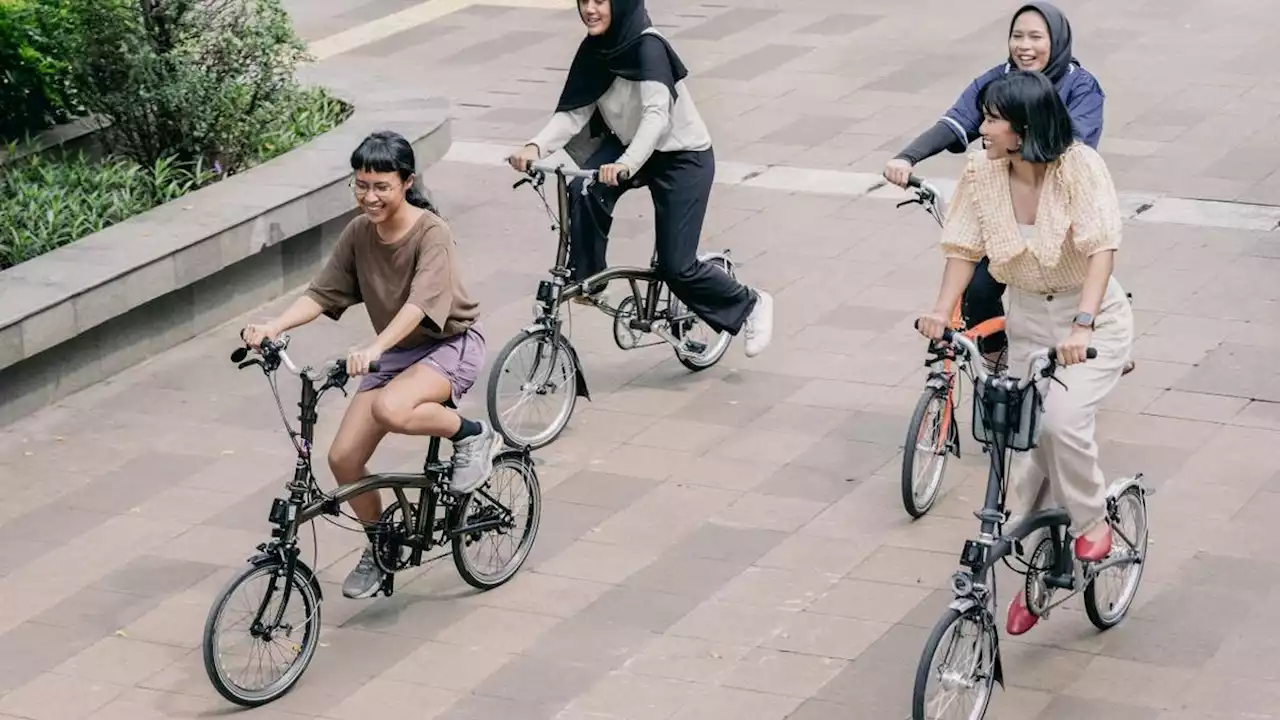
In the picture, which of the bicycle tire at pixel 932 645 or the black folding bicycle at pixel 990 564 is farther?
the black folding bicycle at pixel 990 564

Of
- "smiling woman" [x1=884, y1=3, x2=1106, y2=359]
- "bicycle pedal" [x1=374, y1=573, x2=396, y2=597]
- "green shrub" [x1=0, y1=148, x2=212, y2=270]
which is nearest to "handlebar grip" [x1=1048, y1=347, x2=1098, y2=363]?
"smiling woman" [x1=884, y1=3, x2=1106, y2=359]

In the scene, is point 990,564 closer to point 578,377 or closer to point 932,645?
point 932,645

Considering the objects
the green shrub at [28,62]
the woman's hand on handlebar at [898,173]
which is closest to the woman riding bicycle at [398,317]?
the woman's hand on handlebar at [898,173]

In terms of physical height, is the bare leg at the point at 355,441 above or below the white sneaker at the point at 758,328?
above

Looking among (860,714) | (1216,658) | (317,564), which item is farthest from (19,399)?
(1216,658)

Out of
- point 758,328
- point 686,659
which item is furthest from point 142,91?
point 686,659

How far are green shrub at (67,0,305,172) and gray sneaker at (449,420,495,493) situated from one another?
438 centimetres

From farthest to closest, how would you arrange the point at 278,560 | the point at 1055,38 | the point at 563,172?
the point at 563,172 < the point at 1055,38 < the point at 278,560

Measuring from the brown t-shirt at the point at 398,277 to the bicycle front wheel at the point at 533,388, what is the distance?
1.59 m

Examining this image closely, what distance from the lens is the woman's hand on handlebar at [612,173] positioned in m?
8.69

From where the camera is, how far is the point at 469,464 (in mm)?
7191

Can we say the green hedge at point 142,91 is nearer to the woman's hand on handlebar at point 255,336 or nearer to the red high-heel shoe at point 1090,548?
the woman's hand on handlebar at point 255,336

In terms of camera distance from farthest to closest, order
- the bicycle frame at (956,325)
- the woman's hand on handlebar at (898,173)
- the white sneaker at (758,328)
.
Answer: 1. the white sneaker at (758,328)
2. the bicycle frame at (956,325)
3. the woman's hand on handlebar at (898,173)

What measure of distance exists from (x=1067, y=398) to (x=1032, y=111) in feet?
2.86
